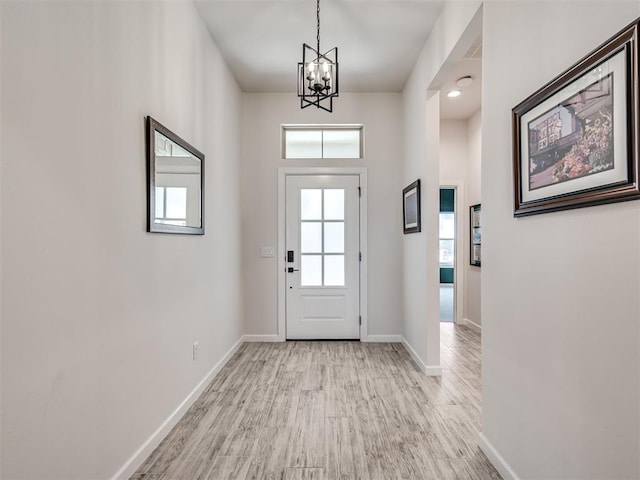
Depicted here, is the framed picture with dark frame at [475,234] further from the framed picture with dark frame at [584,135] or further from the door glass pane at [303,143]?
the framed picture with dark frame at [584,135]

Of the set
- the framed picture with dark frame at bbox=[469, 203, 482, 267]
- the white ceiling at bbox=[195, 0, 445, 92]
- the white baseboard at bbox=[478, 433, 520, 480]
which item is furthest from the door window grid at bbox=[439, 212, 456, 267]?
the white baseboard at bbox=[478, 433, 520, 480]

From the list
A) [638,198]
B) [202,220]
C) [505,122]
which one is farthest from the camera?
[202,220]

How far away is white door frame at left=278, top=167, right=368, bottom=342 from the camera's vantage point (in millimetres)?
4129

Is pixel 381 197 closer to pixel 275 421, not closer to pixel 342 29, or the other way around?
pixel 342 29

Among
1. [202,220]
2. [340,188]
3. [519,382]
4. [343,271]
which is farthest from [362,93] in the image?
[519,382]

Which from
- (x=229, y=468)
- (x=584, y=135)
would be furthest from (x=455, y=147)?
(x=229, y=468)

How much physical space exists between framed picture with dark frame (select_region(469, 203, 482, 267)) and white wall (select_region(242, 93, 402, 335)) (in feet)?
4.17

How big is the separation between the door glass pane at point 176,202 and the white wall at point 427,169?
6.64ft

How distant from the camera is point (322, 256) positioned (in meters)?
4.17

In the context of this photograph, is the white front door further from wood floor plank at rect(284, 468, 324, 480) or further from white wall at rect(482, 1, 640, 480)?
wood floor plank at rect(284, 468, 324, 480)

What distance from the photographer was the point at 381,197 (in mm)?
4141

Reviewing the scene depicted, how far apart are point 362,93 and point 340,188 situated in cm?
116

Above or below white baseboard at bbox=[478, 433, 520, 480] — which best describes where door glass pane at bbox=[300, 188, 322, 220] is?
above

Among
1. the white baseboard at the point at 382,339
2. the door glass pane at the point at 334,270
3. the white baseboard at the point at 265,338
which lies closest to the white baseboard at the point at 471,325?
the white baseboard at the point at 382,339
